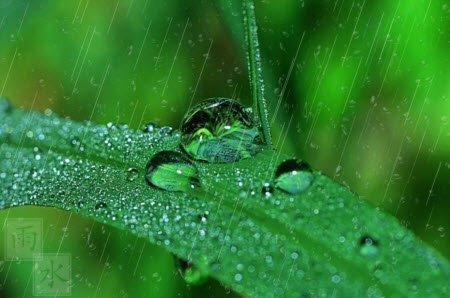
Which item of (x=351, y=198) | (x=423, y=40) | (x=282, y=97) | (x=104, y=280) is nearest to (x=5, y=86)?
(x=104, y=280)

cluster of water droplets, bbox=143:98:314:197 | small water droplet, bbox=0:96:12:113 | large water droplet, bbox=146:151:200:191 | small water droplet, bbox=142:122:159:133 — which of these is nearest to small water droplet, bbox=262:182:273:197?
cluster of water droplets, bbox=143:98:314:197

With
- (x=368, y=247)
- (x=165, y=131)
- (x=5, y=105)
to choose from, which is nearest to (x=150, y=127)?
(x=165, y=131)

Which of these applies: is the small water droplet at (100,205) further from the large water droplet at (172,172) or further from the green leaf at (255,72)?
the green leaf at (255,72)

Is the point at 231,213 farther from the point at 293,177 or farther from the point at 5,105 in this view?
the point at 5,105

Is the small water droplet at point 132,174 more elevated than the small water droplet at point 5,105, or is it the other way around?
the small water droplet at point 5,105

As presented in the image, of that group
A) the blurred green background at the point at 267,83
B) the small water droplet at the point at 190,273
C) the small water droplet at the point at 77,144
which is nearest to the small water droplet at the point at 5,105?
the blurred green background at the point at 267,83

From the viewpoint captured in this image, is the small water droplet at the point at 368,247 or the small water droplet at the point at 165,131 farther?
the small water droplet at the point at 165,131

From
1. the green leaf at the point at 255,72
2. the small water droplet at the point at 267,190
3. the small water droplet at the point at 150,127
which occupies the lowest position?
the small water droplet at the point at 267,190
